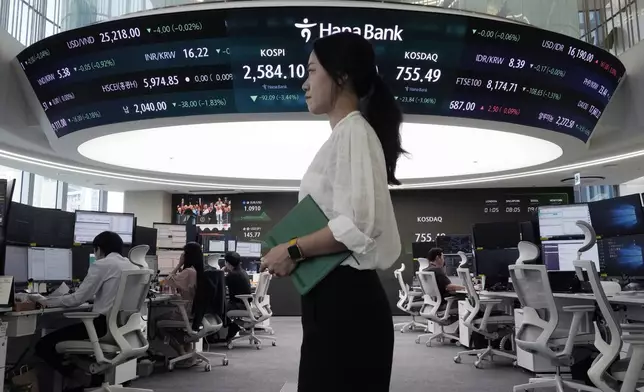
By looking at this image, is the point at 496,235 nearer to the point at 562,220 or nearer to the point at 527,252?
the point at 562,220

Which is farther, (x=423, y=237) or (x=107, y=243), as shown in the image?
(x=423, y=237)

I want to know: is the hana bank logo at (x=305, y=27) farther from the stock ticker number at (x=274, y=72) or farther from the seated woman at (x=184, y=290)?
the seated woman at (x=184, y=290)

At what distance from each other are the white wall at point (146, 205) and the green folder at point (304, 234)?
38.7 feet

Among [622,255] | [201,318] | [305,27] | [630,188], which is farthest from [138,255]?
[630,188]

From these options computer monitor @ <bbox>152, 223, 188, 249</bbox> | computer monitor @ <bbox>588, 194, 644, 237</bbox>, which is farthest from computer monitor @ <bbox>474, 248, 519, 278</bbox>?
computer monitor @ <bbox>152, 223, 188, 249</bbox>

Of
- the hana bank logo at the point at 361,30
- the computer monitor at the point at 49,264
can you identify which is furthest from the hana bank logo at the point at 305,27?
the computer monitor at the point at 49,264

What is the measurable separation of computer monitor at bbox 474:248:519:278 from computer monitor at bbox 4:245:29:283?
4636 mm

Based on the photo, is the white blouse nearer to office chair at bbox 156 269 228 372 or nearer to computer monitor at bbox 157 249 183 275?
office chair at bbox 156 269 228 372

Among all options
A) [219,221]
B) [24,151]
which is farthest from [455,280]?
[24,151]

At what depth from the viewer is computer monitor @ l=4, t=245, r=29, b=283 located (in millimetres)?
3891

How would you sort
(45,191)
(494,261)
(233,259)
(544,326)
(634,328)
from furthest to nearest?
1. (45,191)
2. (233,259)
3. (494,261)
4. (544,326)
5. (634,328)

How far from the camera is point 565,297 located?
4191 millimetres

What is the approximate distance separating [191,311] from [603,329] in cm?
391

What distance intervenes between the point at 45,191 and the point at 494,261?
30.9ft
